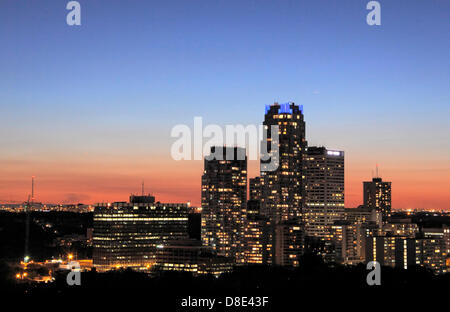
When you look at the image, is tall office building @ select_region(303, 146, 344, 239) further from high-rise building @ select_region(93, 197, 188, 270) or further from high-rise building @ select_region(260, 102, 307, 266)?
high-rise building @ select_region(93, 197, 188, 270)

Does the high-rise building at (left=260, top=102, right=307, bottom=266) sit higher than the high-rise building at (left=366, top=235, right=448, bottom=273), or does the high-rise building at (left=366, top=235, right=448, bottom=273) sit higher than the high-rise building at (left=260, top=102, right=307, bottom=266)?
the high-rise building at (left=260, top=102, right=307, bottom=266)

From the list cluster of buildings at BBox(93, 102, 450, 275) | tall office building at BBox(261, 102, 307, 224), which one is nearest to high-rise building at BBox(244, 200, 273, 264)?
cluster of buildings at BBox(93, 102, 450, 275)

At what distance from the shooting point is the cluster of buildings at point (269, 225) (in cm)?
11250

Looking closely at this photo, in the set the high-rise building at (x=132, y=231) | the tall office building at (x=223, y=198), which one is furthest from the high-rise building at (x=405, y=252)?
the high-rise building at (x=132, y=231)

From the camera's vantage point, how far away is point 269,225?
4643 inches

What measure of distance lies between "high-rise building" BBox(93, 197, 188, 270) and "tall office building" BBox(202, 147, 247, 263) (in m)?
5.90

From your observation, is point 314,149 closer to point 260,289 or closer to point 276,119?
point 276,119

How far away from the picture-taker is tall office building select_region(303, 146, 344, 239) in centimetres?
13412

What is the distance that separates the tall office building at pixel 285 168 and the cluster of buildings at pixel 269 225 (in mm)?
177

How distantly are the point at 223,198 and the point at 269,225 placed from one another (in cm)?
1273

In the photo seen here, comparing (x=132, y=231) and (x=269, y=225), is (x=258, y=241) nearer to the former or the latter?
(x=269, y=225)

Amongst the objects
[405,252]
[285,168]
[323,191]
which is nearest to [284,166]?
[285,168]

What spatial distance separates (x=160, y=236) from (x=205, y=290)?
55.8 m

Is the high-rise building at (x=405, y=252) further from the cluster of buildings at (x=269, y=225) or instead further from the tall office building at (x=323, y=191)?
the tall office building at (x=323, y=191)
